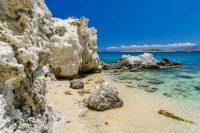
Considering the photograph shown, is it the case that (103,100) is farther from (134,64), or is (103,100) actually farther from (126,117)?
(134,64)

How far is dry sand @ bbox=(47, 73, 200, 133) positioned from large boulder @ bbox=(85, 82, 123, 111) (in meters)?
0.44

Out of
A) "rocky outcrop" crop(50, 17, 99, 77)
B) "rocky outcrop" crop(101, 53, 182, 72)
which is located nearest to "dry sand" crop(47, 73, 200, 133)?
"rocky outcrop" crop(50, 17, 99, 77)

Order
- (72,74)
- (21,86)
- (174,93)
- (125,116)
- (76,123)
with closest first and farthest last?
(21,86)
(76,123)
(125,116)
(174,93)
(72,74)

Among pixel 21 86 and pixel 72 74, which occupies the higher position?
pixel 21 86

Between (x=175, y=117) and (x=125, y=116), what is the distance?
3086 mm

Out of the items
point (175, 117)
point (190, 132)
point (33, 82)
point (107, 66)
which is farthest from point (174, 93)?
point (107, 66)

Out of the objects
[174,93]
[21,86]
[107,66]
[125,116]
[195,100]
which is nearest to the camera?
[21,86]

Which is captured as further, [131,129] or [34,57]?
[131,129]

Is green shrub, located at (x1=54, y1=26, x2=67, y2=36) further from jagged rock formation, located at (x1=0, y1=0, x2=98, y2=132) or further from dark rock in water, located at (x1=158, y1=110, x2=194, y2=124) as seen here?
jagged rock formation, located at (x1=0, y1=0, x2=98, y2=132)

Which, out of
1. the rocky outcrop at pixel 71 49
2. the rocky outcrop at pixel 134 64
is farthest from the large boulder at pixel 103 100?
the rocky outcrop at pixel 134 64

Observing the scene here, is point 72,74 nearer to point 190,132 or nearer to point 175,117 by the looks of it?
point 175,117

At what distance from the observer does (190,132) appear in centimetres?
1344

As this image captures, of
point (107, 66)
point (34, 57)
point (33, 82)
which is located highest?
Answer: point (34, 57)

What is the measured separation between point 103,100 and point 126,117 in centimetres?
219
